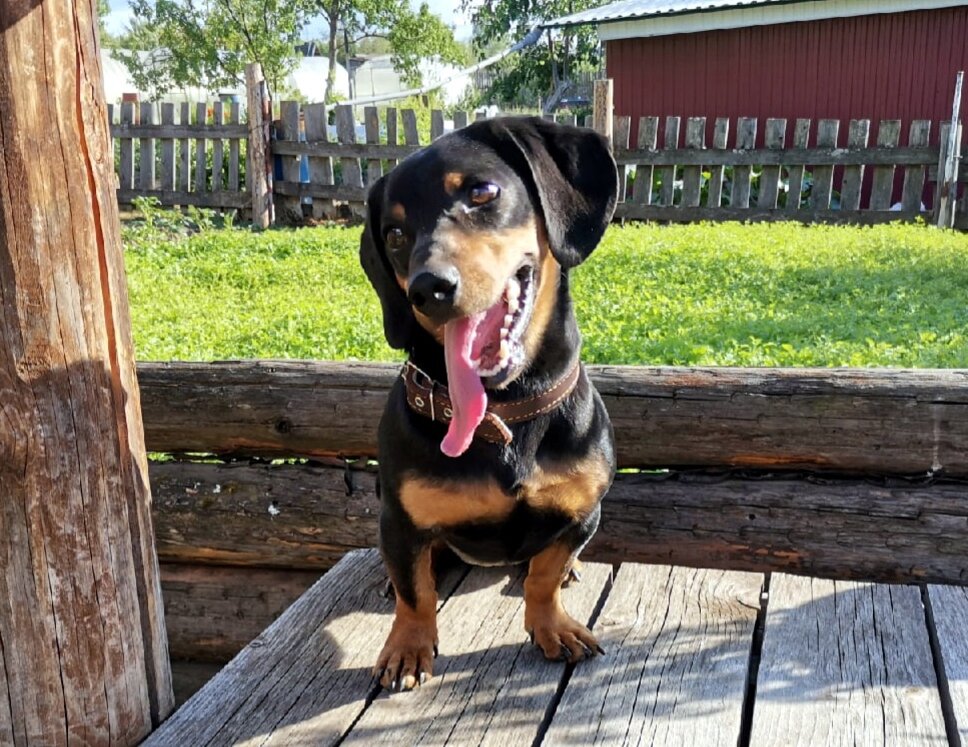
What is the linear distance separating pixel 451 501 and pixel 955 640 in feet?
4.56

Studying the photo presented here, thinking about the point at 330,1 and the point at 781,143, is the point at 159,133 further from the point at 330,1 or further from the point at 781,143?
the point at 330,1

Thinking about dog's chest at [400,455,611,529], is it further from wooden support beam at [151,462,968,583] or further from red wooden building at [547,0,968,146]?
red wooden building at [547,0,968,146]

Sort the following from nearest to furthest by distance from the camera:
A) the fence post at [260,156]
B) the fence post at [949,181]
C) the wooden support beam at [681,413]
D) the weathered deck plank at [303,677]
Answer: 1. the weathered deck plank at [303,677]
2. the wooden support beam at [681,413]
3. the fence post at [949,181]
4. the fence post at [260,156]

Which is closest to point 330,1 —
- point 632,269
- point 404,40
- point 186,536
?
point 404,40

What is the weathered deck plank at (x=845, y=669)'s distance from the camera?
7.27ft

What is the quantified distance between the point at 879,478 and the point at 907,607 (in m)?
0.62

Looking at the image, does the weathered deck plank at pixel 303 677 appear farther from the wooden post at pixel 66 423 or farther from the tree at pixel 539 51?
the tree at pixel 539 51

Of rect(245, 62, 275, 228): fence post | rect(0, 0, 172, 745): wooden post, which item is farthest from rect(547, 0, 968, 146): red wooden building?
rect(0, 0, 172, 745): wooden post

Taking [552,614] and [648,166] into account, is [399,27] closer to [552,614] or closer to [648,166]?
[648,166]

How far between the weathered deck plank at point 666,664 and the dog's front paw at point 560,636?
0.05 meters

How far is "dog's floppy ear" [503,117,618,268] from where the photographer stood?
245cm

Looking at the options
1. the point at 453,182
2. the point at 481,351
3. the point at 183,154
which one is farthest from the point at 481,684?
the point at 183,154

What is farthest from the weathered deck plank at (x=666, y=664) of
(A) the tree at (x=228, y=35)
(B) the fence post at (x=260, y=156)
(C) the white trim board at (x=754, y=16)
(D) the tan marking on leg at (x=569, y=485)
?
(A) the tree at (x=228, y=35)

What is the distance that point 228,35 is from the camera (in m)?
29.8
